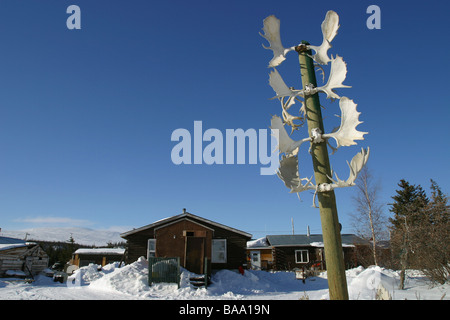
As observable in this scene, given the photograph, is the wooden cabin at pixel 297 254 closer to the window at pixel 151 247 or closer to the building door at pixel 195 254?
the window at pixel 151 247

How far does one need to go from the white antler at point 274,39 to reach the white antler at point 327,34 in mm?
246

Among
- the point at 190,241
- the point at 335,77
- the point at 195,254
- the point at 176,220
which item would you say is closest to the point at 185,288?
the point at 195,254

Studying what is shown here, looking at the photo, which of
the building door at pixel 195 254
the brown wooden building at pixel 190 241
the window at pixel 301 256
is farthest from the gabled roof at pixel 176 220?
the window at pixel 301 256

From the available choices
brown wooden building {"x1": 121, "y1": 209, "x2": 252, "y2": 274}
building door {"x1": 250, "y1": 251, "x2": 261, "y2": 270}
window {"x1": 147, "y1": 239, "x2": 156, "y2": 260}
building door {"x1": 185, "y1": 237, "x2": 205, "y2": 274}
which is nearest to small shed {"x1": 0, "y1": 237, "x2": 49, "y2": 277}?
brown wooden building {"x1": 121, "y1": 209, "x2": 252, "y2": 274}

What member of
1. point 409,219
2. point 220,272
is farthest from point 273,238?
point 409,219

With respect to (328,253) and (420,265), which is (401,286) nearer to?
(420,265)

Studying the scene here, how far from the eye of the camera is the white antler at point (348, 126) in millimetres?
2098

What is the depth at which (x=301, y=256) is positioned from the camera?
118 ft

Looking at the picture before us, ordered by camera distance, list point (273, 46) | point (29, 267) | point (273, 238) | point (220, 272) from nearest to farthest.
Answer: point (273, 46)
point (220, 272)
point (29, 267)
point (273, 238)

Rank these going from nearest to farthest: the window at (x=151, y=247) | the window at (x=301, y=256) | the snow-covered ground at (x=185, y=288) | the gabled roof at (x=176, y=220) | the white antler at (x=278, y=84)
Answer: the white antler at (x=278, y=84)
the snow-covered ground at (x=185, y=288)
the gabled roof at (x=176, y=220)
the window at (x=151, y=247)
the window at (x=301, y=256)
